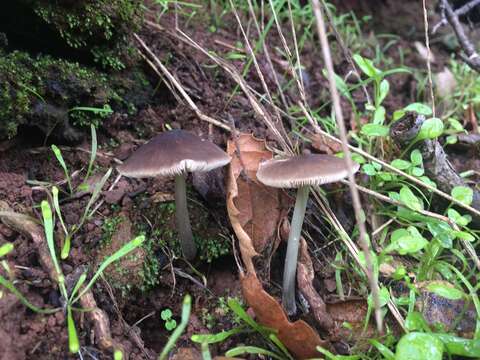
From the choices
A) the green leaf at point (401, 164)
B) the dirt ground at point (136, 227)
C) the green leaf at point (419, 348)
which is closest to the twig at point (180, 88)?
the dirt ground at point (136, 227)

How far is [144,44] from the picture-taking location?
2.55m

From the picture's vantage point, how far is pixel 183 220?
198cm

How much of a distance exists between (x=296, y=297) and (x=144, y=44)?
1719 mm

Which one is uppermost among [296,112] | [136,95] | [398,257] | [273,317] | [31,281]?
[136,95]

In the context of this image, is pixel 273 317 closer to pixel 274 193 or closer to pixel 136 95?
pixel 274 193

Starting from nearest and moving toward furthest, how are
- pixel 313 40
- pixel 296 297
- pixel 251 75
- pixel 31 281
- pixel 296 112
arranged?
pixel 31 281, pixel 296 297, pixel 296 112, pixel 251 75, pixel 313 40

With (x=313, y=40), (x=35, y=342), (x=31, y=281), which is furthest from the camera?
(x=313, y=40)

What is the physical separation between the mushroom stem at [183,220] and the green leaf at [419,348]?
100 centimetres

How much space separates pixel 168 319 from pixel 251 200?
68 centimetres

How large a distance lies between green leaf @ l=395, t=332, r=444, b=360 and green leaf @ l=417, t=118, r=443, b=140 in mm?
1074

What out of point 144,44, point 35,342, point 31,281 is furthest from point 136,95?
point 35,342

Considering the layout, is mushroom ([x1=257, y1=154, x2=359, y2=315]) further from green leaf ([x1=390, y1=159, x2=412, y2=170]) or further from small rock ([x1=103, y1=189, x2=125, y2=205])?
small rock ([x1=103, y1=189, x2=125, y2=205])

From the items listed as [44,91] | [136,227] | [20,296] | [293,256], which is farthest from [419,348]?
[44,91]

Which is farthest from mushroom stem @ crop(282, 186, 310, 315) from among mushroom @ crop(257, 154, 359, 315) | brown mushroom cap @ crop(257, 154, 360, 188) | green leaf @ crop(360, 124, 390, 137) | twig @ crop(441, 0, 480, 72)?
twig @ crop(441, 0, 480, 72)
